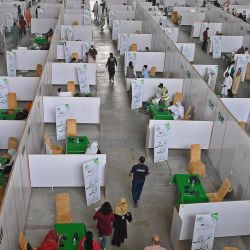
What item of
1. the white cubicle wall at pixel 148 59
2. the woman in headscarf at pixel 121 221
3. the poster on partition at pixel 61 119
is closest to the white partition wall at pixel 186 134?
the poster on partition at pixel 61 119

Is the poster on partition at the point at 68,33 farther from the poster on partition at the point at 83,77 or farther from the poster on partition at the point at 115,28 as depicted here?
the poster on partition at the point at 83,77

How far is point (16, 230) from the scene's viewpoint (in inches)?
312

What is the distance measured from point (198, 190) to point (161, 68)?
9630 millimetres

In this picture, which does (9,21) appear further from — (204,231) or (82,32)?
(204,231)

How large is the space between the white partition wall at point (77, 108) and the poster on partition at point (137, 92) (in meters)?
1.96

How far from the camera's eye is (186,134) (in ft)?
38.9

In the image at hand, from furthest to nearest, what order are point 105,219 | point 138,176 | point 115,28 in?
point 115,28 → point 138,176 → point 105,219

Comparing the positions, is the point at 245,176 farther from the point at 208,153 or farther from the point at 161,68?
the point at 161,68

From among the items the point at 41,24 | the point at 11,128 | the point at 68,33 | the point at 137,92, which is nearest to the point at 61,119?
the point at 11,128

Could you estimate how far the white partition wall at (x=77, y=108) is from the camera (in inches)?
498

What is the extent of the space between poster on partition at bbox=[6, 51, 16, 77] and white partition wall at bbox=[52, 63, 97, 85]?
1965mm

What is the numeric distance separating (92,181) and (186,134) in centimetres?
365

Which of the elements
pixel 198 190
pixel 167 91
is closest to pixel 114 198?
pixel 198 190

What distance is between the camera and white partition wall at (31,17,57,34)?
75.8 ft
